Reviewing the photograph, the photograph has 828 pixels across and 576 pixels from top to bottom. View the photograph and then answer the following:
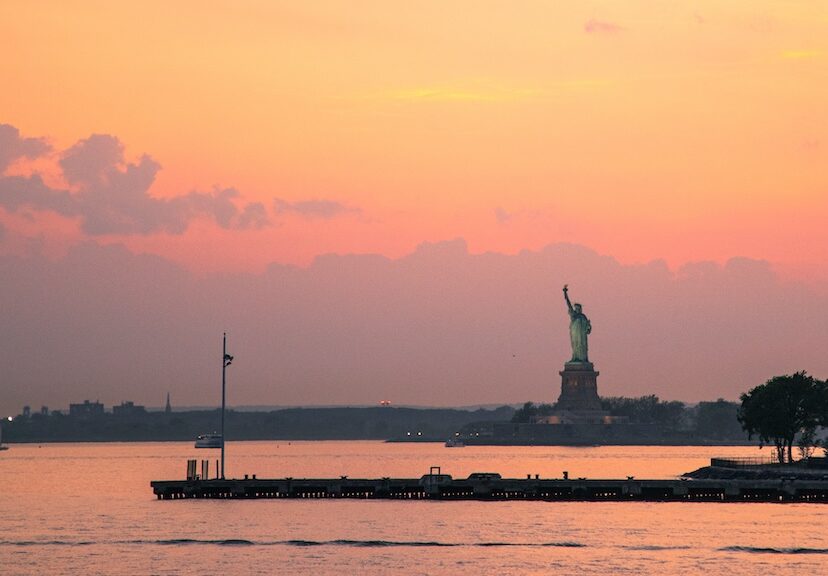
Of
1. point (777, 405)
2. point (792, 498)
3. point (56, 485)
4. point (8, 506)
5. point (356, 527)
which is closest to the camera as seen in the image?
point (356, 527)

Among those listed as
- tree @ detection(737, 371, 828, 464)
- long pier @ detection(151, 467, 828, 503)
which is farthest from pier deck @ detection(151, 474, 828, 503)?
tree @ detection(737, 371, 828, 464)

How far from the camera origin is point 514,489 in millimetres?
132375

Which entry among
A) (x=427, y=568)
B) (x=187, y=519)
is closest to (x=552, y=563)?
(x=427, y=568)

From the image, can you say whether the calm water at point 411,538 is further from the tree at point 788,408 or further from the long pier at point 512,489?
the tree at point 788,408

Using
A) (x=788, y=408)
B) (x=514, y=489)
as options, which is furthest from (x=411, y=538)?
(x=788, y=408)

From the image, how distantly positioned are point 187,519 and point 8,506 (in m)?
29.6

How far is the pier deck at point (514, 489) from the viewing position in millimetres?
127875

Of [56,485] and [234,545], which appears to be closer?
[234,545]

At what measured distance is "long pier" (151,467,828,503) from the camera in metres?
128

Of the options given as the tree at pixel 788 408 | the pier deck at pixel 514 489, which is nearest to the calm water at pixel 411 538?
the pier deck at pixel 514 489

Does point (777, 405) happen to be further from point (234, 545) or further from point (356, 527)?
point (234, 545)

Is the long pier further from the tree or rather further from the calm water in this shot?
the tree

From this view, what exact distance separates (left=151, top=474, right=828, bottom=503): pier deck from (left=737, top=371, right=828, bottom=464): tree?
29.1 metres

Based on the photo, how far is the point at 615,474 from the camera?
184 m
